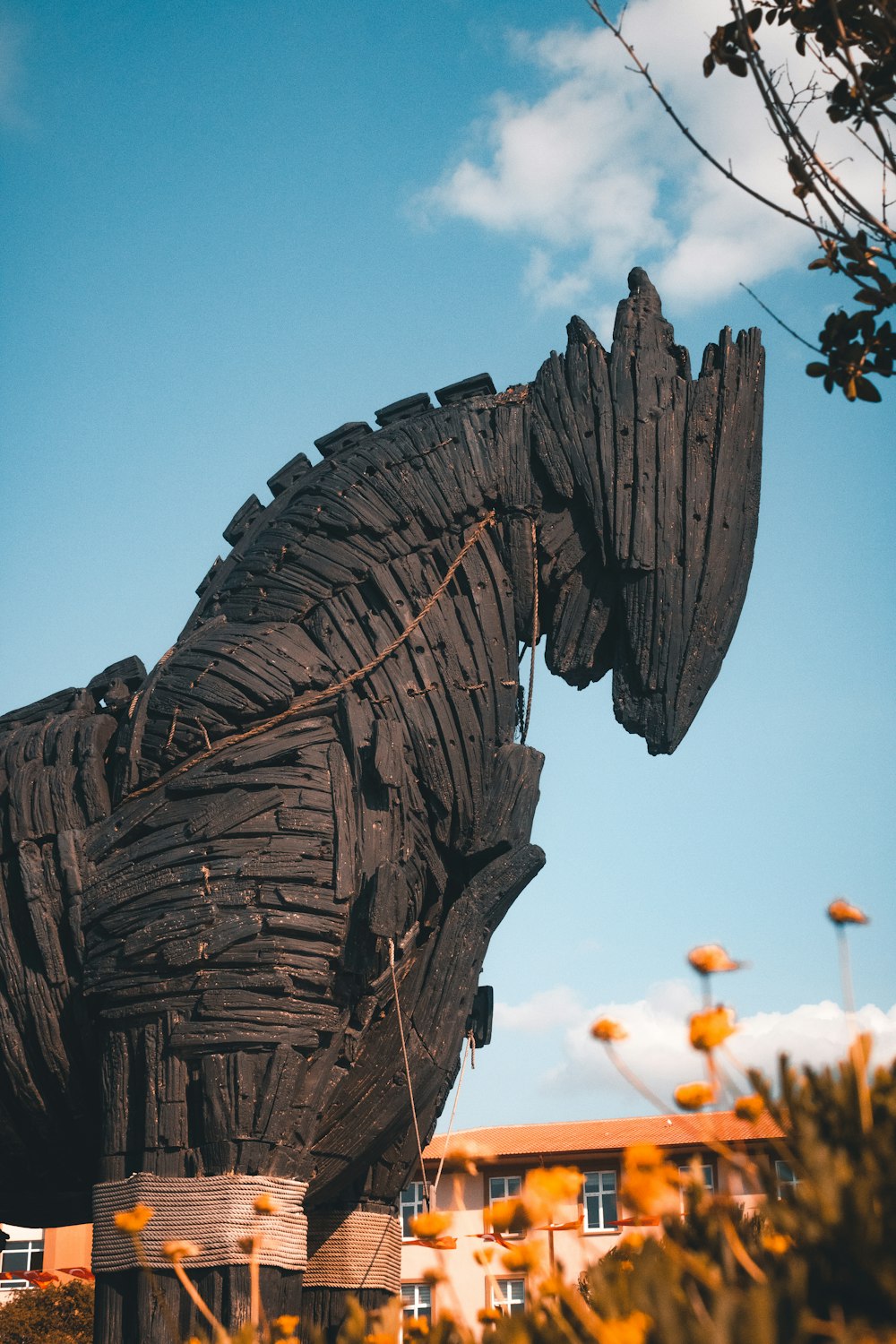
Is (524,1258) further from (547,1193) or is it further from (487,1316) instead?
(487,1316)

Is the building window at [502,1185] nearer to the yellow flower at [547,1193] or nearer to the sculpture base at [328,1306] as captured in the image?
the sculpture base at [328,1306]

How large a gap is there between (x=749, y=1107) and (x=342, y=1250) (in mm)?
3521

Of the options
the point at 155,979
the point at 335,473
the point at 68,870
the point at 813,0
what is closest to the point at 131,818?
→ the point at 68,870

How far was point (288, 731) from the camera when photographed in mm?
4879

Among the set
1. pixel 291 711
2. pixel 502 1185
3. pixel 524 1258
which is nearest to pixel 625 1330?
pixel 524 1258

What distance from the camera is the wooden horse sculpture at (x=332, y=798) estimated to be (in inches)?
177

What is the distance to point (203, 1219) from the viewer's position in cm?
429

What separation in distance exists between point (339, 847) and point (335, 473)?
4.88 ft

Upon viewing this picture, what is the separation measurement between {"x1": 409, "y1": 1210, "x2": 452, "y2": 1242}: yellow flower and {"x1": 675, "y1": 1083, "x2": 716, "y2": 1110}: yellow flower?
53cm

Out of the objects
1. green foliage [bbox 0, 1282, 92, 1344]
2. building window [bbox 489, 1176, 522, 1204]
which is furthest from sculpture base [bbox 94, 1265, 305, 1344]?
building window [bbox 489, 1176, 522, 1204]

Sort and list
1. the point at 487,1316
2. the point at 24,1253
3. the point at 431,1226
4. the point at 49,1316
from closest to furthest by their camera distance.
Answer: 1. the point at 431,1226
2. the point at 487,1316
3. the point at 49,1316
4. the point at 24,1253

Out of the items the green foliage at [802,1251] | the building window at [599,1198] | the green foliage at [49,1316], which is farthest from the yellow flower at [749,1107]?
the building window at [599,1198]

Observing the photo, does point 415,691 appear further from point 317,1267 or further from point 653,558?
point 317,1267

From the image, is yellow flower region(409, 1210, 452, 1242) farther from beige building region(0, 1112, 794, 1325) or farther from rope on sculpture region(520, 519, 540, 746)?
beige building region(0, 1112, 794, 1325)
